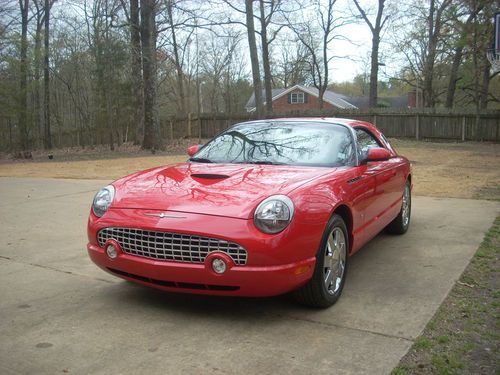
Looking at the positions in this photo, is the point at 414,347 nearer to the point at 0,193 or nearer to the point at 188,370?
the point at 188,370

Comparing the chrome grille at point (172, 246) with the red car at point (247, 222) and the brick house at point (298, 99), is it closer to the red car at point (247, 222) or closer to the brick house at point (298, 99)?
the red car at point (247, 222)

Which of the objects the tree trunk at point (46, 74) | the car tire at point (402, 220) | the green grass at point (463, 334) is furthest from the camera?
the tree trunk at point (46, 74)

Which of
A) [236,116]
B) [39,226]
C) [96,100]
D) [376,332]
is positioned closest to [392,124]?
[236,116]

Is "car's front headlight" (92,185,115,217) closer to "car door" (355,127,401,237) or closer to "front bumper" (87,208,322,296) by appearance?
"front bumper" (87,208,322,296)

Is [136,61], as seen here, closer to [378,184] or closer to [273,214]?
[378,184]

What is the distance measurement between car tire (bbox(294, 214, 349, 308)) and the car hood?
0.44 m

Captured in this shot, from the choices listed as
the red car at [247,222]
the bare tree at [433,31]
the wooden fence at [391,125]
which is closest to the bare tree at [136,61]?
the wooden fence at [391,125]

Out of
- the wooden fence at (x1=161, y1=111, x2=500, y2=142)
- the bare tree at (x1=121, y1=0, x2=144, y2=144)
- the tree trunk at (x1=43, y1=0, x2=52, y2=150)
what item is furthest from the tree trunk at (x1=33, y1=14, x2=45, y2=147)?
the wooden fence at (x1=161, y1=111, x2=500, y2=142)

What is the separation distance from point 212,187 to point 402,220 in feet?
10.2

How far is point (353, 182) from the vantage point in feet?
13.7

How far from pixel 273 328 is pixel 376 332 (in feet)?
2.19

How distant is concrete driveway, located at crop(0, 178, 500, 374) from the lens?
285 cm

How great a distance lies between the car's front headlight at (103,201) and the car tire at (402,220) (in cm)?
340

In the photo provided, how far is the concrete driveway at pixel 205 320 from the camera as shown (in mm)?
2850
